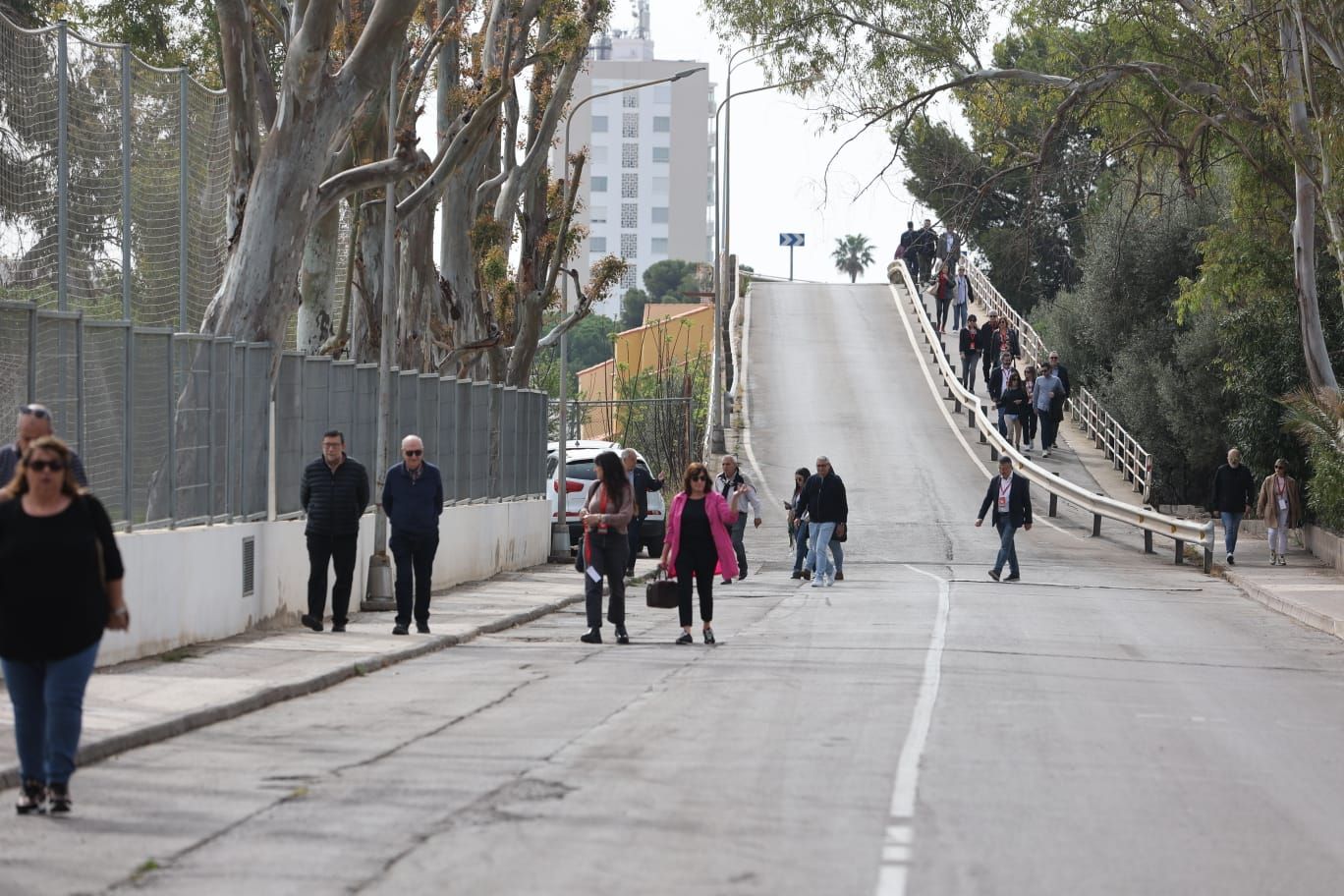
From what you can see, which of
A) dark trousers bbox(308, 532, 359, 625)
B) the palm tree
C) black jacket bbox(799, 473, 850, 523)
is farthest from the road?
the palm tree

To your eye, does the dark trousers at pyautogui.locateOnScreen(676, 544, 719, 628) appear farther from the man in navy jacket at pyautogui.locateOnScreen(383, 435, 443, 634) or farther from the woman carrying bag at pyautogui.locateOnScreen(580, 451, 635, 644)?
the man in navy jacket at pyautogui.locateOnScreen(383, 435, 443, 634)

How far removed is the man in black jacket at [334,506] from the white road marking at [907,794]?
5310 millimetres

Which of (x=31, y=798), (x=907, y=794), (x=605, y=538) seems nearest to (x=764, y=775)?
(x=907, y=794)

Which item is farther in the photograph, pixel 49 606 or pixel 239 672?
pixel 239 672

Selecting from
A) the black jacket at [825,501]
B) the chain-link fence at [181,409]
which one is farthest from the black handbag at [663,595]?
the black jacket at [825,501]

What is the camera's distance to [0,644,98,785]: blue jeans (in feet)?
27.5

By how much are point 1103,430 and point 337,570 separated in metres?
31.2

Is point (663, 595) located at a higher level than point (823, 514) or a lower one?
lower

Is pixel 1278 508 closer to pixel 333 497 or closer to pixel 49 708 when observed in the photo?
pixel 333 497

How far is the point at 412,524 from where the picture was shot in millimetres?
17656

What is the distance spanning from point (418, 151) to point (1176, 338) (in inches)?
1060

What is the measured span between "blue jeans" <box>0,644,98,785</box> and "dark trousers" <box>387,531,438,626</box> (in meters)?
9.12

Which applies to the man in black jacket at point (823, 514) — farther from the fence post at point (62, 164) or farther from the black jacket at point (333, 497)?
the fence post at point (62, 164)

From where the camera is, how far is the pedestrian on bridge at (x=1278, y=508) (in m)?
30.4
